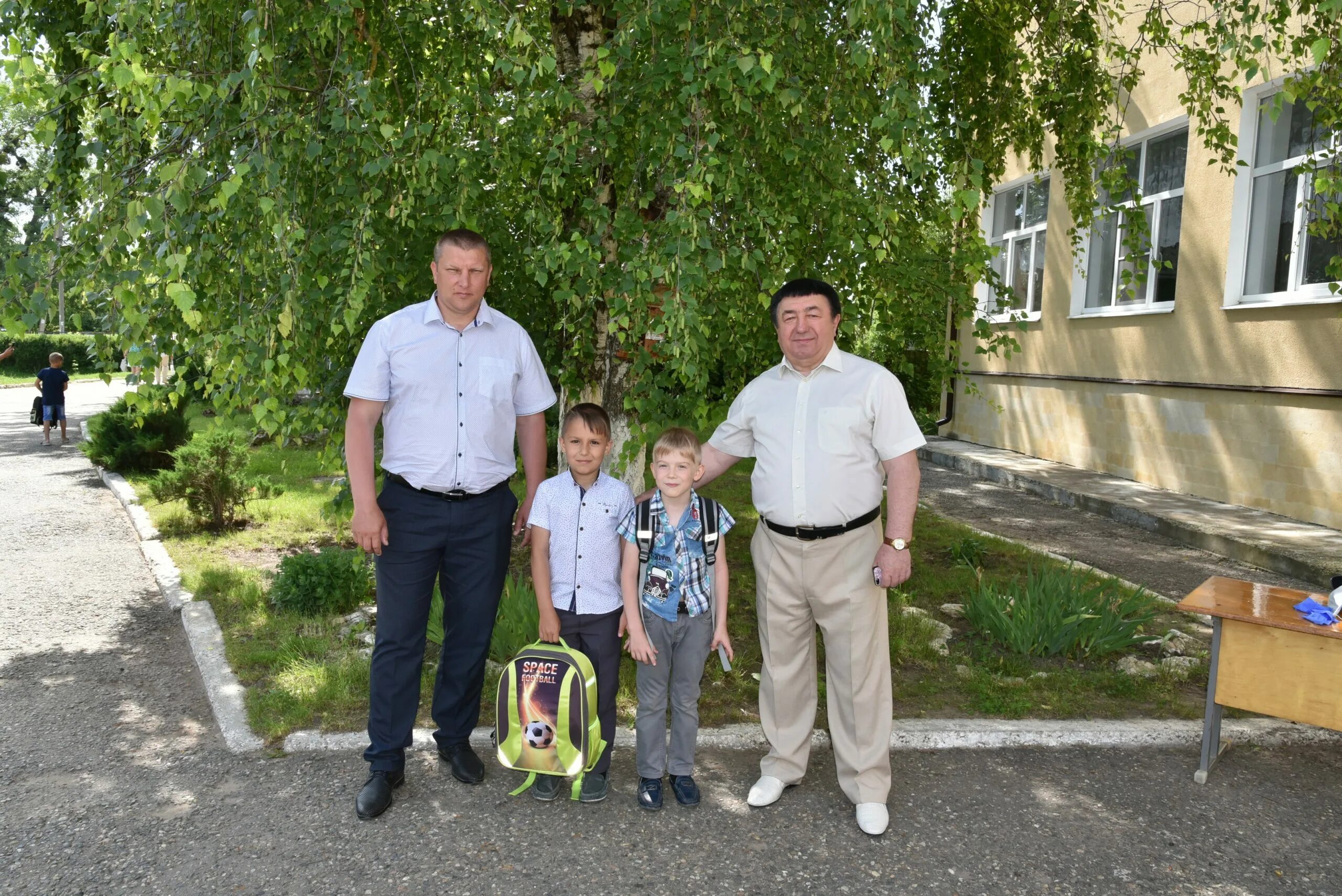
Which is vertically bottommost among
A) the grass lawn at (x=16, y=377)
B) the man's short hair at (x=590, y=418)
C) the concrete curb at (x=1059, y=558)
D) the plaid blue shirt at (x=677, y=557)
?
the grass lawn at (x=16, y=377)

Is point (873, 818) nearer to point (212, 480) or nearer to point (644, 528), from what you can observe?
point (644, 528)

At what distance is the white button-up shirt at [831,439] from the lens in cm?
343

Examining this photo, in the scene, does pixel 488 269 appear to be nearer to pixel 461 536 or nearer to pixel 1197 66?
pixel 461 536

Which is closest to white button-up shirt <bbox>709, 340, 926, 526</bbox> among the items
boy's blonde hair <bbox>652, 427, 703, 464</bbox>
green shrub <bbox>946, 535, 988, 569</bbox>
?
boy's blonde hair <bbox>652, 427, 703, 464</bbox>

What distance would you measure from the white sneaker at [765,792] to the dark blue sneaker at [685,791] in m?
0.20

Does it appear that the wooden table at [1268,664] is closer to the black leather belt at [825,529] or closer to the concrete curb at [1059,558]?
the black leather belt at [825,529]

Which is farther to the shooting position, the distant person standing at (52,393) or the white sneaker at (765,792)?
the distant person standing at (52,393)

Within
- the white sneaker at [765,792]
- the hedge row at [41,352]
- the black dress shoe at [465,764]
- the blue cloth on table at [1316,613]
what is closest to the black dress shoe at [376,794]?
the black dress shoe at [465,764]

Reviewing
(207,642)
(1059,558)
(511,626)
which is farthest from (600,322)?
(1059,558)

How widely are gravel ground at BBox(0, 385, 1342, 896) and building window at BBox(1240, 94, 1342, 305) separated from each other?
6365 millimetres

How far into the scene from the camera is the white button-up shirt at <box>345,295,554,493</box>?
3.53 m

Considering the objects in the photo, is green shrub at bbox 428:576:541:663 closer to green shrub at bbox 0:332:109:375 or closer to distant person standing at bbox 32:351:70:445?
distant person standing at bbox 32:351:70:445

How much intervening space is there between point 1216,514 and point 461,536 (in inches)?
315

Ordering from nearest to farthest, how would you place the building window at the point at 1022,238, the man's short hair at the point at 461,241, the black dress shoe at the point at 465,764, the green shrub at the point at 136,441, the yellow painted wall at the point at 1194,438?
1. the man's short hair at the point at 461,241
2. the black dress shoe at the point at 465,764
3. the yellow painted wall at the point at 1194,438
4. the green shrub at the point at 136,441
5. the building window at the point at 1022,238
